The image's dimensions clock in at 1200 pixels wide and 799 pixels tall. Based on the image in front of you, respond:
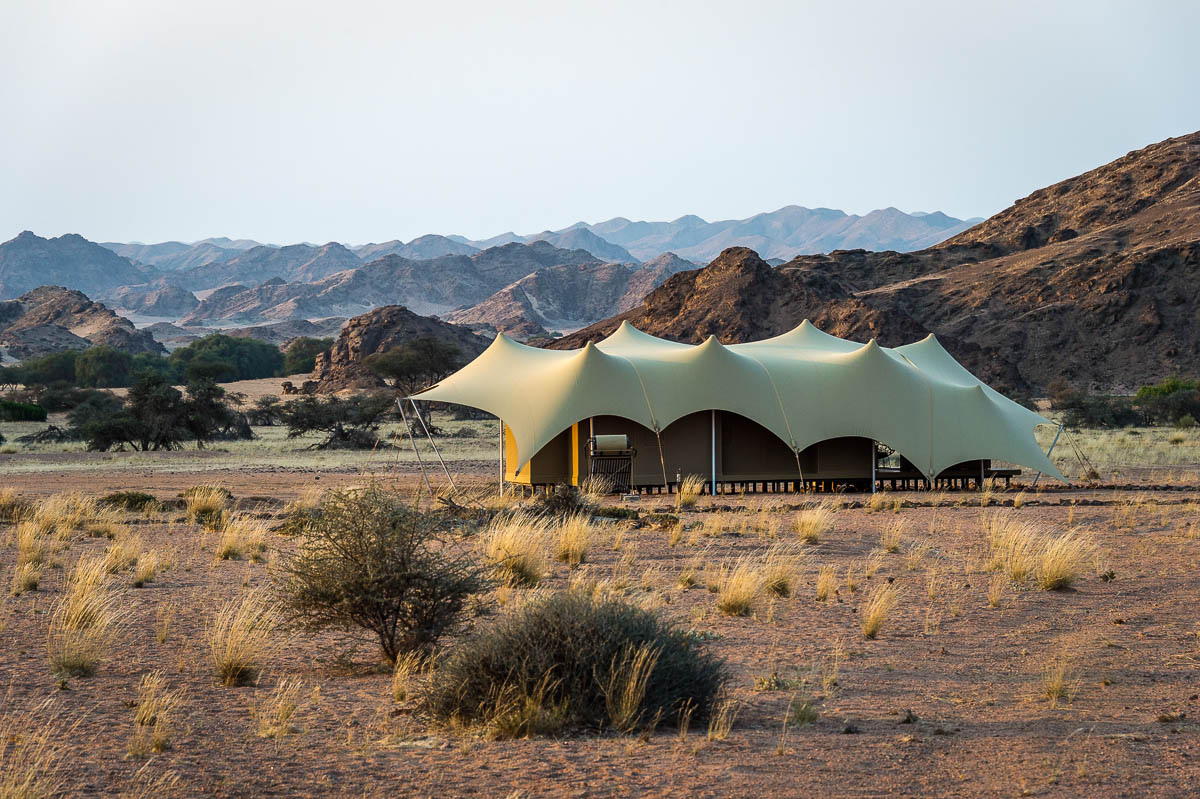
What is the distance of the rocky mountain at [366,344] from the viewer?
82312 mm

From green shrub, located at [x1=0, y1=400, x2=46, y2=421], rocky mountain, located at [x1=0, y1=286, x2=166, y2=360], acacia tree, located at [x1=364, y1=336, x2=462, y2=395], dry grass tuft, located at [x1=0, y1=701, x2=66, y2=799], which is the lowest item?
dry grass tuft, located at [x1=0, y1=701, x2=66, y2=799]

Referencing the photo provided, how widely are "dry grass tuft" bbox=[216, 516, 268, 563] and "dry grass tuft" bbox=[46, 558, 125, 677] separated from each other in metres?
2.68

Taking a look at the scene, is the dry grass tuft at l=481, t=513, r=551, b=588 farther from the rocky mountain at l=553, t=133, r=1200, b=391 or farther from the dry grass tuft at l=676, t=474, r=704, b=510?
the rocky mountain at l=553, t=133, r=1200, b=391

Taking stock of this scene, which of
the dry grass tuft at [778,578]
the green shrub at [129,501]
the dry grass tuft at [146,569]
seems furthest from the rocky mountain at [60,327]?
the dry grass tuft at [778,578]

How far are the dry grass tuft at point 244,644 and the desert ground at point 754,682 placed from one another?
0.10 metres

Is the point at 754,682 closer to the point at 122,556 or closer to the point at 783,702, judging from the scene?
the point at 783,702

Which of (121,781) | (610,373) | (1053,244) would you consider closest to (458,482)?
(610,373)

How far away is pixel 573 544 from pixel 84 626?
5864 millimetres

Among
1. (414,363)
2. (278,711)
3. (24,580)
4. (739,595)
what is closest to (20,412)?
(414,363)

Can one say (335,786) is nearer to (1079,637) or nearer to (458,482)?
(1079,637)

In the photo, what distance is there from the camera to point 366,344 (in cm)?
8612

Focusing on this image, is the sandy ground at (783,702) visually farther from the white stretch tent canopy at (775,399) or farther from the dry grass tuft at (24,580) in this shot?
the white stretch tent canopy at (775,399)

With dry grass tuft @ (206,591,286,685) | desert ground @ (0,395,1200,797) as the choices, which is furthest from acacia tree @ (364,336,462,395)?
dry grass tuft @ (206,591,286,685)

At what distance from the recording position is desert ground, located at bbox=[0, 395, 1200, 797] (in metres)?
6.18
